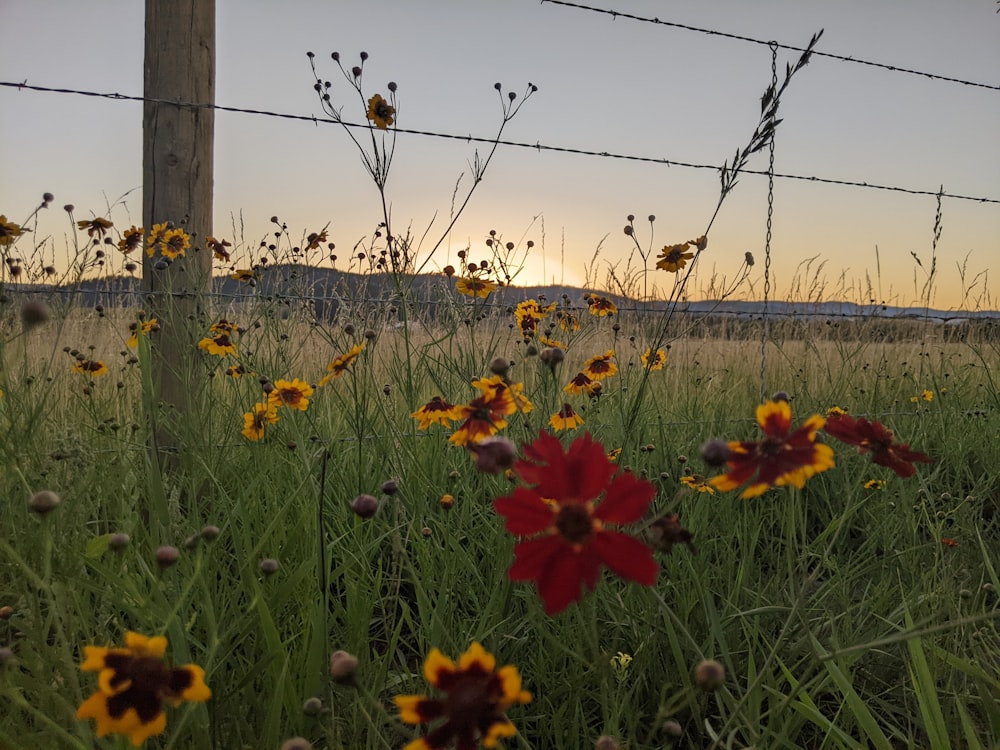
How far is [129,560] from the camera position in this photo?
117 cm

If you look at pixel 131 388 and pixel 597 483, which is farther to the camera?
pixel 131 388

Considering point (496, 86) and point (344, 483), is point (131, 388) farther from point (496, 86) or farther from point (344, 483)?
point (496, 86)

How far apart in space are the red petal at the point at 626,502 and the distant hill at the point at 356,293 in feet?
2.61

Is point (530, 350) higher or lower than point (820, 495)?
higher

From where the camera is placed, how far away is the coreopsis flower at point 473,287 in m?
2.01

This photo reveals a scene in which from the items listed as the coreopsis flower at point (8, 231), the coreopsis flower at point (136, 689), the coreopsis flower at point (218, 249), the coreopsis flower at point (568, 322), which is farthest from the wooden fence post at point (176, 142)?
the coreopsis flower at point (136, 689)

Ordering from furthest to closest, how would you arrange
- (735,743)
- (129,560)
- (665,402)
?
(665,402) < (129,560) < (735,743)

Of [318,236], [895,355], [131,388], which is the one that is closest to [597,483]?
[318,236]

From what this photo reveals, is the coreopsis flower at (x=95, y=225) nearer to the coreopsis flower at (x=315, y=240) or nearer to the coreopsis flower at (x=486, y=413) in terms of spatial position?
the coreopsis flower at (x=315, y=240)

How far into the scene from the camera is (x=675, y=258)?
5.33 ft

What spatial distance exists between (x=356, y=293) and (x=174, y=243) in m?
0.79

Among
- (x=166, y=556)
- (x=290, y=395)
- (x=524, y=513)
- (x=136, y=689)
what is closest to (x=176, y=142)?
(x=290, y=395)

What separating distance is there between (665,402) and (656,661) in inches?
71.4

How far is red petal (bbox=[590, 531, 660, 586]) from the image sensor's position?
1.51 ft
